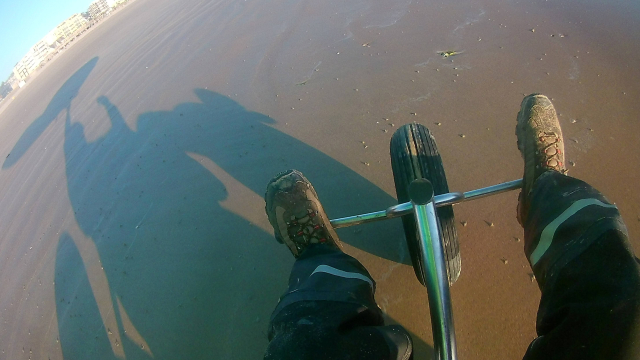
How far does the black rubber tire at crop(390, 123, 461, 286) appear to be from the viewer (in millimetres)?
1527

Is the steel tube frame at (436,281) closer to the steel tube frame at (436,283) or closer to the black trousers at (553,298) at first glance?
the steel tube frame at (436,283)

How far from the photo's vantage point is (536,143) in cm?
145

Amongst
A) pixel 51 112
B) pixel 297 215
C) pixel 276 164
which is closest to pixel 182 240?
pixel 276 164

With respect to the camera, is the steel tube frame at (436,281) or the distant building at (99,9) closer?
the steel tube frame at (436,281)

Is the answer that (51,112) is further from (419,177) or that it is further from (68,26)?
(68,26)

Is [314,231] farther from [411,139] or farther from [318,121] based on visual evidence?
[318,121]

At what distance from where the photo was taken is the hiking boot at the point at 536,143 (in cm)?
134

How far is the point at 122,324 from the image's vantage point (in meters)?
1.94

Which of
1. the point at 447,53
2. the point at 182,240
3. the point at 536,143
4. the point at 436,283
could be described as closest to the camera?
the point at 436,283

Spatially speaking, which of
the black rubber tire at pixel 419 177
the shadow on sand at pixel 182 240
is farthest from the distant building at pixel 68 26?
the black rubber tire at pixel 419 177

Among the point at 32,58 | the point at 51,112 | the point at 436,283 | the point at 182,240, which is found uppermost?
the point at 32,58

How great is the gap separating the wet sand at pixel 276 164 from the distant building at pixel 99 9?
5715mm

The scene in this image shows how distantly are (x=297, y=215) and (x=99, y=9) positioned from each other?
10.1 meters

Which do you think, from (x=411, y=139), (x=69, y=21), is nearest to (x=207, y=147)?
(x=411, y=139)
